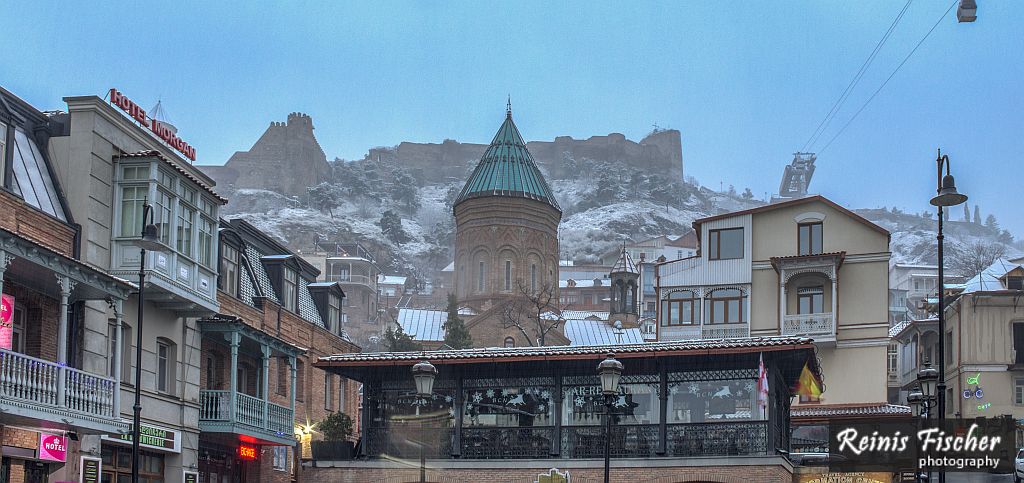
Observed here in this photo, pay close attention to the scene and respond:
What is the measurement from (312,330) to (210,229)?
12.0 meters

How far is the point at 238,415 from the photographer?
31844mm

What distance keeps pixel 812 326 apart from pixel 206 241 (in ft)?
88.8

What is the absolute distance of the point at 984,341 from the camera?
2312 inches

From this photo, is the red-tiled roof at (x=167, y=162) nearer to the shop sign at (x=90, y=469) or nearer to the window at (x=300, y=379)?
the shop sign at (x=90, y=469)

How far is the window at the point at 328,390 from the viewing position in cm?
4444

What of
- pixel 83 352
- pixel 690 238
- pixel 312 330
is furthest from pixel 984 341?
pixel 690 238

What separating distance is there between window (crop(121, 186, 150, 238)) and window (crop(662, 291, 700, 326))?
29661 mm

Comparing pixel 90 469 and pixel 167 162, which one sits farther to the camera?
pixel 167 162

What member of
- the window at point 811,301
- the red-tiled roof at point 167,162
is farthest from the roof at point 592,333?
the red-tiled roof at point 167,162

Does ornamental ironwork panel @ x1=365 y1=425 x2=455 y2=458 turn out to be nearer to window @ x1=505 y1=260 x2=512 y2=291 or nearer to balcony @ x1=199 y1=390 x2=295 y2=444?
balcony @ x1=199 y1=390 x2=295 y2=444

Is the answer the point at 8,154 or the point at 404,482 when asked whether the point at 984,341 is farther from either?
the point at 8,154

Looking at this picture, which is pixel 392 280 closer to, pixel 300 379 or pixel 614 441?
pixel 300 379

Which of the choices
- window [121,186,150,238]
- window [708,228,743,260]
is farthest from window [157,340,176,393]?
window [708,228,743,260]

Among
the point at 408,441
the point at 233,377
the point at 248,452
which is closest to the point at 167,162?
the point at 233,377
